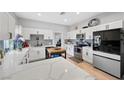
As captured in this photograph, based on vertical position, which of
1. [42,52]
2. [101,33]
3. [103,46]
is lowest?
[42,52]

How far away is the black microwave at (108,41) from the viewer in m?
2.37

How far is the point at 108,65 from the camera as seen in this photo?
8.61 ft

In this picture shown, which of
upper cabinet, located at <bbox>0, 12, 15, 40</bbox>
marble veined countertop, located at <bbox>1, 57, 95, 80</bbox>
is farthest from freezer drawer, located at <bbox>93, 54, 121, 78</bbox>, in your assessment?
upper cabinet, located at <bbox>0, 12, 15, 40</bbox>

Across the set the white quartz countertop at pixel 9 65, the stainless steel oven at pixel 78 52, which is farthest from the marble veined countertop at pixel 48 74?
the stainless steel oven at pixel 78 52

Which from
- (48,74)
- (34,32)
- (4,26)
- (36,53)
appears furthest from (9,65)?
(34,32)

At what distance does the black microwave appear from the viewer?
237 centimetres

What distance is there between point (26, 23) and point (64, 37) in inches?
125

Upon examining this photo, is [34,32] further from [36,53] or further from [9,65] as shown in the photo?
[9,65]

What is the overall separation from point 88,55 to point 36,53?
2.90 m

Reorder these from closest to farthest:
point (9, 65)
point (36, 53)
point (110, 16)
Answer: point (9, 65)
point (110, 16)
point (36, 53)

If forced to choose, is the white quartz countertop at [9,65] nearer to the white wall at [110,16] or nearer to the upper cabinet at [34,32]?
the upper cabinet at [34,32]

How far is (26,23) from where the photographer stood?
15.9ft
